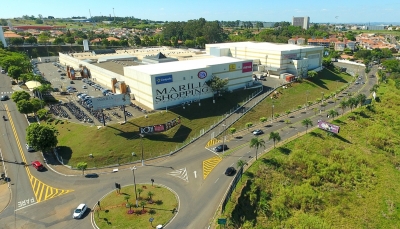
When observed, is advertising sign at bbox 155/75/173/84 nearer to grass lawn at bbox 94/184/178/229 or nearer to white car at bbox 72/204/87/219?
grass lawn at bbox 94/184/178/229

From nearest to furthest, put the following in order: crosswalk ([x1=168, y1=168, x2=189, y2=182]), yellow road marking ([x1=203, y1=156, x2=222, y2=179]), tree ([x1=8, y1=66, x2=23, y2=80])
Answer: crosswalk ([x1=168, y1=168, x2=189, y2=182])
yellow road marking ([x1=203, y1=156, x2=222, y2=179])
tree ([x1=8, y1=66, x2=23, y2=80])

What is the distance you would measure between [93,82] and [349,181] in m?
99.2

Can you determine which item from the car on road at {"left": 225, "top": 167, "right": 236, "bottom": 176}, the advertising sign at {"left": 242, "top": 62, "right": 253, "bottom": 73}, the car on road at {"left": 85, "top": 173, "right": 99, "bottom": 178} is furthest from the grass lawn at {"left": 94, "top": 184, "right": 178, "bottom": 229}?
the advertising sign at {"left": 242, "top": 62, "right": 253, "bottom": 73}

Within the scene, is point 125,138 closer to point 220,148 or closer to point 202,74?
point 220,148

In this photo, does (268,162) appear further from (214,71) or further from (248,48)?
(248,48)

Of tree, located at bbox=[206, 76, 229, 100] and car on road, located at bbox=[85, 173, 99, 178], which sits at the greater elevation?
tree, located at bbox=[206, 76, 229, 100]

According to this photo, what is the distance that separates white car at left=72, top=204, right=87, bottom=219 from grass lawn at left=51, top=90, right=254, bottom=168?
14526 mm

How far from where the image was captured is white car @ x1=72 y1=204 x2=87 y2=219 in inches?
1706

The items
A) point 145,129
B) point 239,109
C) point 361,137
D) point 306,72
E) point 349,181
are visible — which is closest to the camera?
point 349,181

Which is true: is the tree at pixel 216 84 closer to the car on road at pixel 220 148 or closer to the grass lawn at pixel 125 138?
the grass lawn at pixel 125 138

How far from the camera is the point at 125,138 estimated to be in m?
66.1

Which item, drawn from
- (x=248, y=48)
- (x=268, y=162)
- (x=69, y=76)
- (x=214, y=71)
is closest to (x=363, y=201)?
(x=268, y=162)

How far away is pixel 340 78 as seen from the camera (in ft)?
422

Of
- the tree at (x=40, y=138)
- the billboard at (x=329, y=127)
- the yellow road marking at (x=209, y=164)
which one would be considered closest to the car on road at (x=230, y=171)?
the yellow road marking at (x=209, y=164)
